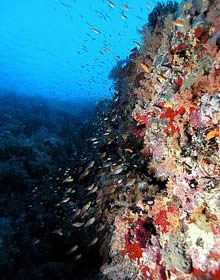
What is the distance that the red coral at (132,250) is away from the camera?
247 inches

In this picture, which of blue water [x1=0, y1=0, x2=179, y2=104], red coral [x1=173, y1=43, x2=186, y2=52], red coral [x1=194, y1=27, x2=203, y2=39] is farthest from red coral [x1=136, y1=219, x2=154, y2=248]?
blue water [x1=0, y1=0, x2=179, y2=104]

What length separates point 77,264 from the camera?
295 inches

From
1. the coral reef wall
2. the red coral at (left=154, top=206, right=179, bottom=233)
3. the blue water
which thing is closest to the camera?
the coral reef wall

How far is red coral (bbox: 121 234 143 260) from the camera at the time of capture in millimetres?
6286

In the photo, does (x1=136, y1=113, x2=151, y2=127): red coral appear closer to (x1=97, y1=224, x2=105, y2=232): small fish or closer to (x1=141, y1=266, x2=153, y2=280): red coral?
(x1=97, y1=224, x2=105, y2=232): small fish

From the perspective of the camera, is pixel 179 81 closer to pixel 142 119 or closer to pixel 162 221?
pixel 142 119

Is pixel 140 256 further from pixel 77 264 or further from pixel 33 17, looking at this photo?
pixel 33 17

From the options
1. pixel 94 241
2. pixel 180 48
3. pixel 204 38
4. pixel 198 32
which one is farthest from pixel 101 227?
pixel 198 32

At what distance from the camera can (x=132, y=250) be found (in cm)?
642

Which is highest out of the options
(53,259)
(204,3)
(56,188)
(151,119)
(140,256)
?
(204,3)

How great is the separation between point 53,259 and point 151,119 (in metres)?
5.16

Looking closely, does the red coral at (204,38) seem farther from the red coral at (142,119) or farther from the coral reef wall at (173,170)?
the red coral at (142,119)

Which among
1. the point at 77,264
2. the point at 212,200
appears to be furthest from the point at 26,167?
the point at 212,200

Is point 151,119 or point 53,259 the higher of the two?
point 151,119
